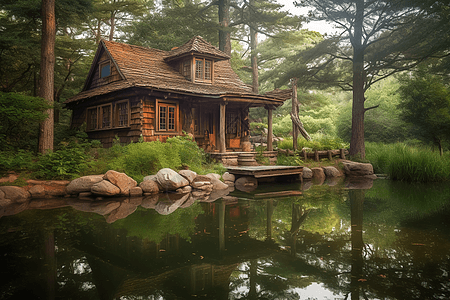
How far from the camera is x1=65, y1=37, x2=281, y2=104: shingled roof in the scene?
15.5 metres

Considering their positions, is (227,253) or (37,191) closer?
(227,253)

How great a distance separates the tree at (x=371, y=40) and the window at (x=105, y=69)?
1109 centimetres

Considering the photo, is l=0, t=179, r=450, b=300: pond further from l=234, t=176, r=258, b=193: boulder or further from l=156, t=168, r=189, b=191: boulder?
l=234, t=176, r=258, b=193: boulder

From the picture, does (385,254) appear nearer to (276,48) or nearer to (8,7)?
(8,7)

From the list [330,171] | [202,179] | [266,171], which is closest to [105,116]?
[202,179]

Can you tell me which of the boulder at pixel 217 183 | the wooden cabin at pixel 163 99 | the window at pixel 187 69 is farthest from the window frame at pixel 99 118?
the boulder at pixel 217 183

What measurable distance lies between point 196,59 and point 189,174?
8990 millimetres

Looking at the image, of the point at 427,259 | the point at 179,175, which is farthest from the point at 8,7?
the point at 427,259

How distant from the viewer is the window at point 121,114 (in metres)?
16.4

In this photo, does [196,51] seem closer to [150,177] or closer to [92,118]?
[92,118]

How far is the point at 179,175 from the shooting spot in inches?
444

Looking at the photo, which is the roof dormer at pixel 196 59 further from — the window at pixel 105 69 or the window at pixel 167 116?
the window at pixel 105 69

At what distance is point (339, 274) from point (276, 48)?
3003 centimetres

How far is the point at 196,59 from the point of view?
18.3 meters
